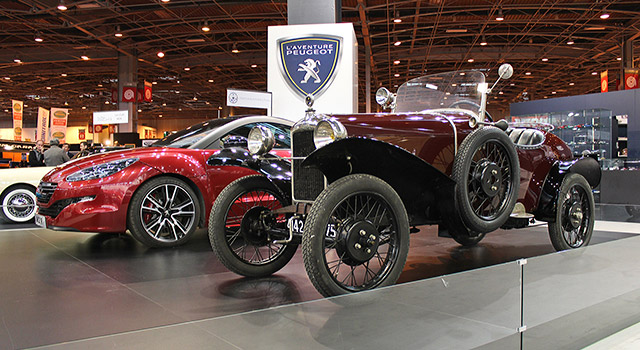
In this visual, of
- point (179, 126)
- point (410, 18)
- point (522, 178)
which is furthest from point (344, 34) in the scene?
point (179, 126)

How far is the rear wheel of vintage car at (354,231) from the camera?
2234 mm

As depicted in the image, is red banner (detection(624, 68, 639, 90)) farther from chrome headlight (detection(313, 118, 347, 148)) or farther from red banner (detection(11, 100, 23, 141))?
red banner (detection(11, 100, 23, 141))

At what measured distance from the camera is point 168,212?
3.98 metres

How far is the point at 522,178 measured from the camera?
11.8ft

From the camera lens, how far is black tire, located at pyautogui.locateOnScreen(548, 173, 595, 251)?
360 centimetres

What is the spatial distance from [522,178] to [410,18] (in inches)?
506

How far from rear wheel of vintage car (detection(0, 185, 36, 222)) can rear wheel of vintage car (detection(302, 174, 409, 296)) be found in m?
5.20

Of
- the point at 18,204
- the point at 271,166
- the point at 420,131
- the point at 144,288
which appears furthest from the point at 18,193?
the point at 420,131

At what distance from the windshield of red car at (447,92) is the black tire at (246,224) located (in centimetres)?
133

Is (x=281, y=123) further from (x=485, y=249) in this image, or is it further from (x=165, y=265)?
(x=485, y=249)

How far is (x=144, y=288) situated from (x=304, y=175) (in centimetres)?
115

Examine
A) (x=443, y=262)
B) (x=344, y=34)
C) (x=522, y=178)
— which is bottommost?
(x=443, y=262)

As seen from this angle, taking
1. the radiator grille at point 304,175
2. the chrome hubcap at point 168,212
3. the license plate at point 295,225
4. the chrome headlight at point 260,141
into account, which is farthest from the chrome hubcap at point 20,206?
the license plate at point 295,225

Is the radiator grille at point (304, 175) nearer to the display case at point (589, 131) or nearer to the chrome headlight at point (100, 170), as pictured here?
the chrome headlight at point (100, 170)
